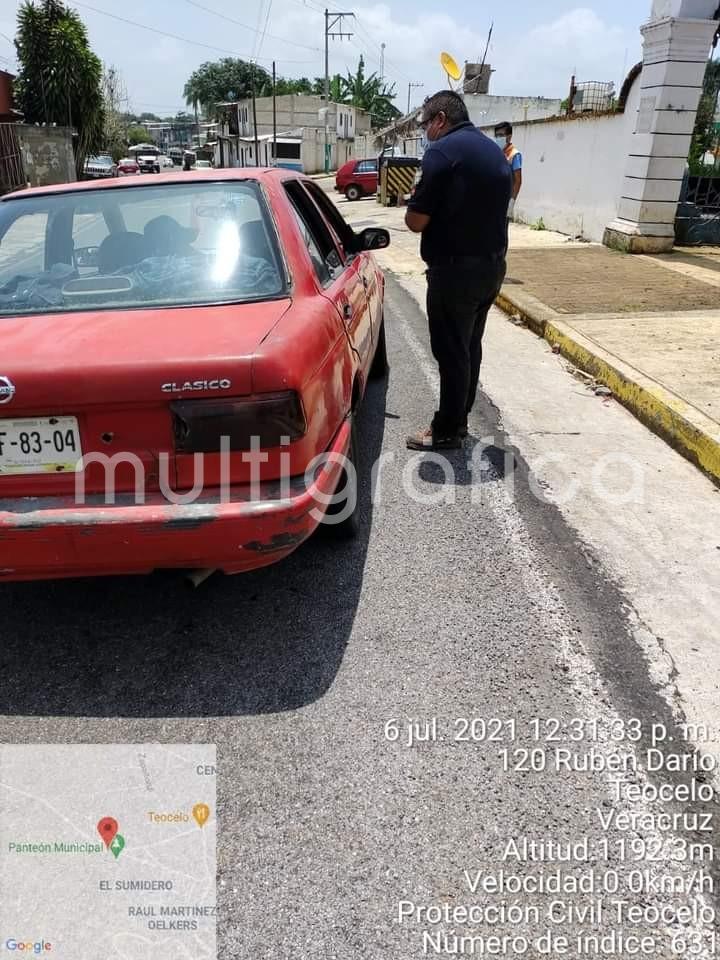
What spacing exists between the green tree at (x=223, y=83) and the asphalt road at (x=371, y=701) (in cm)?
10846

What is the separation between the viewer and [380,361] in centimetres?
574

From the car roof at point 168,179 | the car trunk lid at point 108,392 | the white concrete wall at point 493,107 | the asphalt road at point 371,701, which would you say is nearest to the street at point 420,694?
the asphalt road at point 371,701

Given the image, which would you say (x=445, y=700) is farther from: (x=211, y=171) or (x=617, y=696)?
(x=211, y=171)

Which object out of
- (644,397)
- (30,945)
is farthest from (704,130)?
(30,945)

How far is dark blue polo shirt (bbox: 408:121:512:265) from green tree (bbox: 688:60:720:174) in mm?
10527

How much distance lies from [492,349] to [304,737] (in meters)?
5.23

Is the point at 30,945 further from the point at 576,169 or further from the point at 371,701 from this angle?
the point at 576,169

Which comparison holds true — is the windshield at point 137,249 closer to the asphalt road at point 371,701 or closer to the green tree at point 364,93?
the asphalt road at point 371,701

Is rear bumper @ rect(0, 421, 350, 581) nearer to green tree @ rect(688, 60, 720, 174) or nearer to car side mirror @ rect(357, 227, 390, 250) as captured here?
car side mirror @ rect(357, 227, 390, 250)

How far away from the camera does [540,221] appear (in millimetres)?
16984

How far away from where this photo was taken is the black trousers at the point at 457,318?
4039mm

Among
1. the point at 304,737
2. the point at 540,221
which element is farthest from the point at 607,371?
the point at 540,221

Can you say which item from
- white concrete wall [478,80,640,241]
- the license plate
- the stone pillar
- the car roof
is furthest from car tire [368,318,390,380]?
white concrete wall [478,80,640,241]

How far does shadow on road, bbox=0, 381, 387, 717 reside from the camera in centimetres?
251
